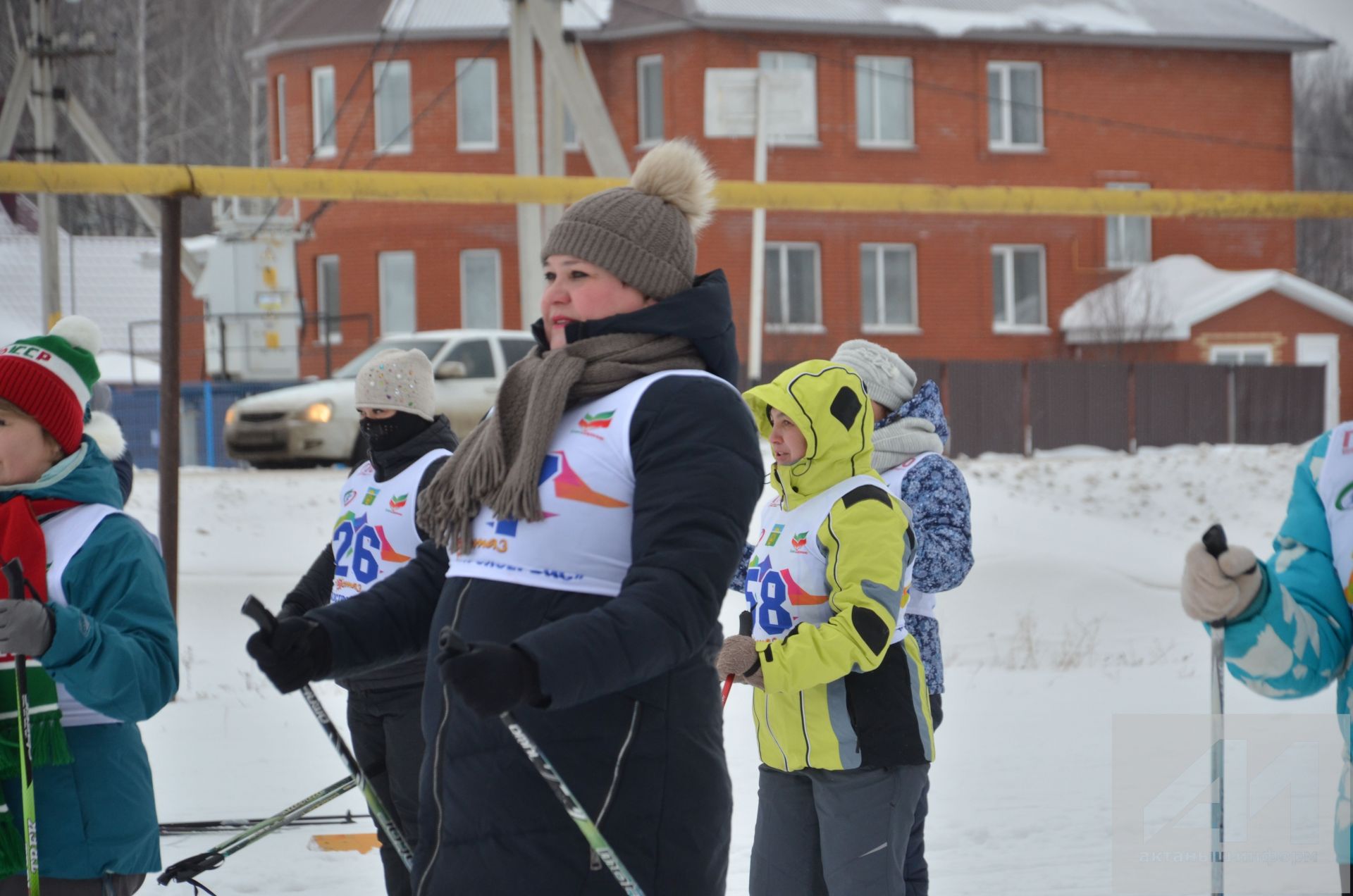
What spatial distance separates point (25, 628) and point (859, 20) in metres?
28.2

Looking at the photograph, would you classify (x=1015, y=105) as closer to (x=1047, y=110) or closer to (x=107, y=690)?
→ (x=1047, y=110)

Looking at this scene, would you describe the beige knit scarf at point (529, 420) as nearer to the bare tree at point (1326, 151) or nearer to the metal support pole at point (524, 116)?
the metal support pole at point (524, 116)

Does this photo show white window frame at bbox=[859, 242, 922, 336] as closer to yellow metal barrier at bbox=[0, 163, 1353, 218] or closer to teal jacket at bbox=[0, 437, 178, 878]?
yellow metal barrier at bbox=[0, 163, 1353, 218]

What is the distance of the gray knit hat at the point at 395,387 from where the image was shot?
466cm

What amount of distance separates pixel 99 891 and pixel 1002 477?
591 inches

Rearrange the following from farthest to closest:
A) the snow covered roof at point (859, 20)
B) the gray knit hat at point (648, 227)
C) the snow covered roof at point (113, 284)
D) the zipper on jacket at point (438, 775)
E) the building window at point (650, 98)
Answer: the snow covered roof at point (113, 284), the building window at point (650, 98), the snow covered roof at point (859, 20), the gray knit hat at point (648, 227), the zipper on jacket at point (438, 775)

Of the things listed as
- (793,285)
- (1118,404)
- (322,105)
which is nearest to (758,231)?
(793,285)

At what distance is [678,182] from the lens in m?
2.74

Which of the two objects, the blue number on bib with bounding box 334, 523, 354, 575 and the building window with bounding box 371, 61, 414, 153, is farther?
the building window with bounding box 371, 61, 414, 153

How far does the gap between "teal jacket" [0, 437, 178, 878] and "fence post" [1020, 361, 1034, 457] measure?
22814mm

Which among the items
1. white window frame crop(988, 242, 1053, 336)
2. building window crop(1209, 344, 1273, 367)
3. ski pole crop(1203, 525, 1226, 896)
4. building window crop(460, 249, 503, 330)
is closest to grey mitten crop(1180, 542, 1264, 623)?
ski pole crop(1203, 525, 1226, 896)

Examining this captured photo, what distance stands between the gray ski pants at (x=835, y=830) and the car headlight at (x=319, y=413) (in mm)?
12277

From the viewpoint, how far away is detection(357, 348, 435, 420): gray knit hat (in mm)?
4660

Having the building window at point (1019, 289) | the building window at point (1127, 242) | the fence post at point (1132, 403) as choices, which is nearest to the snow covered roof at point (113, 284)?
the building window at point (1019, 289)
